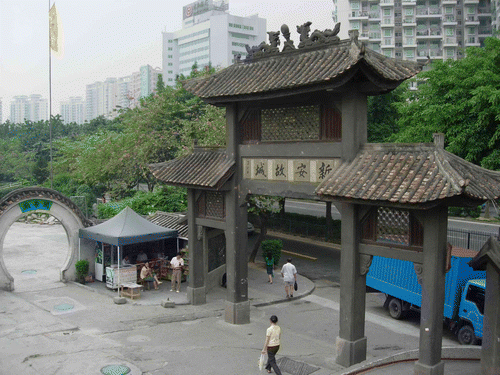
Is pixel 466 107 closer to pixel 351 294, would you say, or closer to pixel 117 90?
pixel 351 294

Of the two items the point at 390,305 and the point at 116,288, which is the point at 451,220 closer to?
the point at 390,305

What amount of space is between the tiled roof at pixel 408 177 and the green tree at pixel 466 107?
39.2 ft

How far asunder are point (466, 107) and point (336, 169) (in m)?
14.1

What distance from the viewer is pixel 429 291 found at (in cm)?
999

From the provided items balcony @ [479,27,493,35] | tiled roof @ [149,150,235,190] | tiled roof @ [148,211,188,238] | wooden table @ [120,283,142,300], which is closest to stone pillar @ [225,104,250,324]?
tiled roof @ [149,150,235,190]

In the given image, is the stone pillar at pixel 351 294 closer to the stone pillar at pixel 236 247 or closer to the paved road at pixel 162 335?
the paved road at pixel 162 335

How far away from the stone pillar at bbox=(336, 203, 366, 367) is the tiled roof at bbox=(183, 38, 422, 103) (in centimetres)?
295

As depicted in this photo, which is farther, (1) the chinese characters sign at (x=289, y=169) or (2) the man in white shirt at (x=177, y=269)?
(2) the man in white shirt at (x=177, y=269)

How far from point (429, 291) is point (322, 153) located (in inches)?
160

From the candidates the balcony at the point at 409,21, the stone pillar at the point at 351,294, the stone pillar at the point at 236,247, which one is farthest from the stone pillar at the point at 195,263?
the balcony at the point at 409,21

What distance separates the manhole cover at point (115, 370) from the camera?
11.1 m

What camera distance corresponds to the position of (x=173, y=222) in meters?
20.9

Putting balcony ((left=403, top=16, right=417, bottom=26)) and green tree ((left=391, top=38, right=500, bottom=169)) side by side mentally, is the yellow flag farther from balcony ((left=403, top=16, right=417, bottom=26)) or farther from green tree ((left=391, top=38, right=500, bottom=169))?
balcony ((left=403, top=16, right=417, bottom=26))

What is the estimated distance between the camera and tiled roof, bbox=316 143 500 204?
30.0 ft
